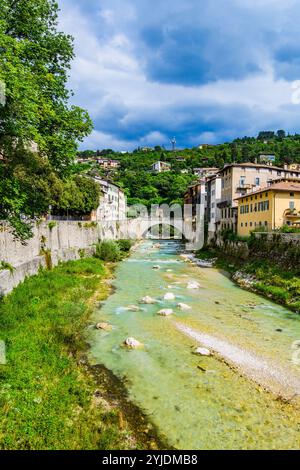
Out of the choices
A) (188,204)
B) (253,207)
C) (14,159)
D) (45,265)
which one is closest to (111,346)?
(14,159)

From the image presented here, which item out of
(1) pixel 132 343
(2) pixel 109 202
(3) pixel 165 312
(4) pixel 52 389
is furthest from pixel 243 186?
(4) pixel 52 389

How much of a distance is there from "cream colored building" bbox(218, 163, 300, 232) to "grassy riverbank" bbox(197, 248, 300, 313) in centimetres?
1323

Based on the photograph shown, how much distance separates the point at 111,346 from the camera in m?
11.9

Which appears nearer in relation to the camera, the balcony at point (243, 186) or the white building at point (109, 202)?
the balcony at point (243, 186)

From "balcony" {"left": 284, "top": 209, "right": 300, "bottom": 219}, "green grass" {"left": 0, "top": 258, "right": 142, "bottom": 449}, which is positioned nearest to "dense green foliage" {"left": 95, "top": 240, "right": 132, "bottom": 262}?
"balcony" {"left": 284, "top": 209, "right": 300, "bottom": 219}

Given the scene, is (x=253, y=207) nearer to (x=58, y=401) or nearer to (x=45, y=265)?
(x=45, y=265)

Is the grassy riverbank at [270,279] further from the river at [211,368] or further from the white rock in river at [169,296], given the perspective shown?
the white rock in river at [169,296]

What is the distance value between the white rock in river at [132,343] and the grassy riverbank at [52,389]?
1756 millimetres

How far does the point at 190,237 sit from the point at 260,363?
174ft

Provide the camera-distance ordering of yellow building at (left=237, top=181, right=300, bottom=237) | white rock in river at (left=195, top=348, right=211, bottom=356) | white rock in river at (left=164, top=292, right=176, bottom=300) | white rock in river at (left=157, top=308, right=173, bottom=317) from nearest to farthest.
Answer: white rock in river at (left=195, top=348, right=211, bottom=356) → white rock in river at (left=157, top=308, right=173, bottom=317) → white rock in river at (left=164, top=292, right=176, bottom=300) → yellow building at (left=237, top=181, right=300, bottom=237)

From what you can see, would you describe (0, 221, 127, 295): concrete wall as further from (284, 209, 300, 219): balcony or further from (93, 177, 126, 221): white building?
(284, 209, 300, 219): balcony

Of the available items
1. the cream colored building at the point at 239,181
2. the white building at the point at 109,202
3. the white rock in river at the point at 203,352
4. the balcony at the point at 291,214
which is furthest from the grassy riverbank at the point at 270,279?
the white building at the point at 109,202

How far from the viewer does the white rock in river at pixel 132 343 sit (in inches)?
466

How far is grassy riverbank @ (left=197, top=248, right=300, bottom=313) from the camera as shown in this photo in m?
19.1
